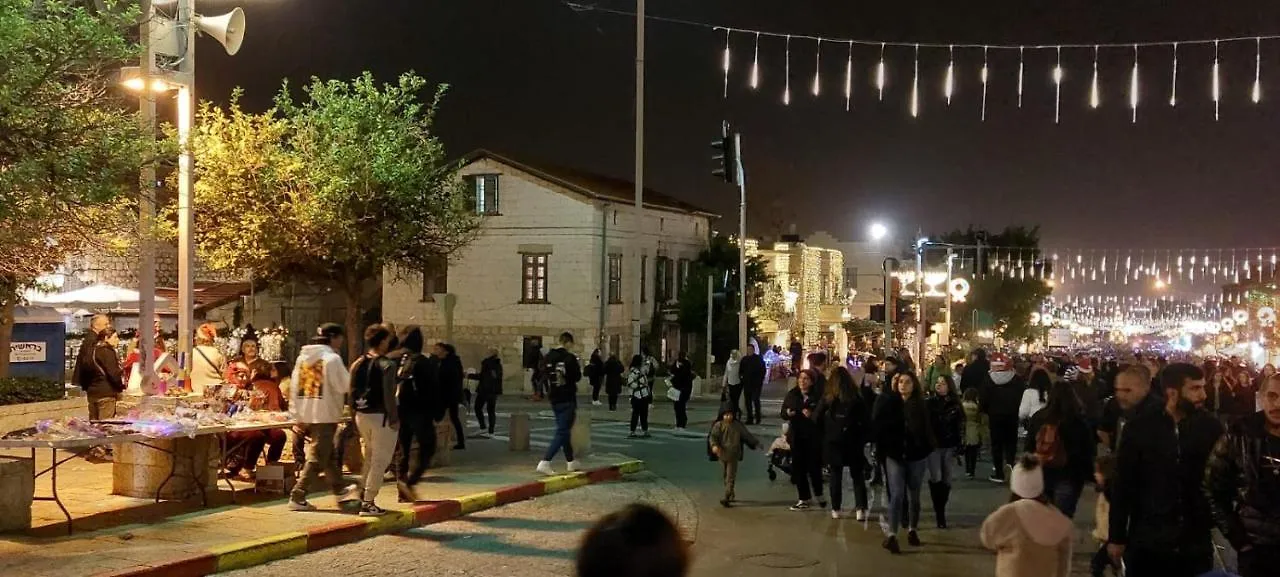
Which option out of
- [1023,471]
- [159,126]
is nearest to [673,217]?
[159,126]

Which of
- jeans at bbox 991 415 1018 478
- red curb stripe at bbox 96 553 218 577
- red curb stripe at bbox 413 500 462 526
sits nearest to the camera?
red curb stripe at bbox 96 553 218 577

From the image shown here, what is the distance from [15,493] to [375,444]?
9.56 feet

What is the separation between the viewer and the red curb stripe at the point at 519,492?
12.0 metres

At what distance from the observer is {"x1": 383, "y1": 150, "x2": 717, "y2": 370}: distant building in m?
37.3

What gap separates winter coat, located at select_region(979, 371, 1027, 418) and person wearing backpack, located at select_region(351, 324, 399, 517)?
812 centimetres

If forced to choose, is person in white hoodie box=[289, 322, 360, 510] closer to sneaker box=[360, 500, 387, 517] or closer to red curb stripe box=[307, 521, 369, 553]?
sneaker box=[360, 500, 387, 517]

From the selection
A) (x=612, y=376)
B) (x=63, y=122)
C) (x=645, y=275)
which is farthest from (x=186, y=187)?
(x=645, y=275)

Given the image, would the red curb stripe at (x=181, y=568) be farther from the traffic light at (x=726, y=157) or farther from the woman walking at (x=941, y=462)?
the traffic light at (x=726, y=157)

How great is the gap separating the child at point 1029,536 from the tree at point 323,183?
46.1ft

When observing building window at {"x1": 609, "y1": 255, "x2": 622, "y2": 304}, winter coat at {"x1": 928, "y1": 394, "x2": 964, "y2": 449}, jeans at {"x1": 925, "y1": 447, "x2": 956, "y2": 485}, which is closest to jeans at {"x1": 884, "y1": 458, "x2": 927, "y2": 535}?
winter coat at {"x1": 928, "y1": 394, "x2": 964, "y2": 449}

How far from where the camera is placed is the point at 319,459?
10164mm

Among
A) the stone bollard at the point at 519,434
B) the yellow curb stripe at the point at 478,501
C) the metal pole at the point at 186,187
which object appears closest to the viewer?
the yellow curb stripe at the point at 478,501

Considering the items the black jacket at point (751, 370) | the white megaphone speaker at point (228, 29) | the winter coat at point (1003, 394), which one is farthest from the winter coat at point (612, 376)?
the white megaphone speaker at point (228, 29)

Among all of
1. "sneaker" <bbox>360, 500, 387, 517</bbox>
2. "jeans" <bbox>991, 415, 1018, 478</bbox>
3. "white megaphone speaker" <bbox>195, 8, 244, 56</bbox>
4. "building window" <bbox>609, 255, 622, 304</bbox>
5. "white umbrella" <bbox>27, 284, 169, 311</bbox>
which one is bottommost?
"sneaker" <bbox>360, 500, 387, 517</bbox>
